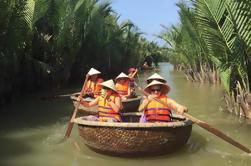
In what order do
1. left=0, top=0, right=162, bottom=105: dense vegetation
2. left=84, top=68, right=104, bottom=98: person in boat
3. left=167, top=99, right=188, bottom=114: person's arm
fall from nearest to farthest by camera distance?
left=167, top=99, right=188, bottom=114: person's arm, left=84, top=68, right=104, bottom=98: person in boat, left=0, top=0, right=162, bottom=105: dense vegetation

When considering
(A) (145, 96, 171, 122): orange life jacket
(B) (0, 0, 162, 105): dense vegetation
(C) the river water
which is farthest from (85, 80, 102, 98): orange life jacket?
(A) (145, 96, 171, 122): orange life jacket

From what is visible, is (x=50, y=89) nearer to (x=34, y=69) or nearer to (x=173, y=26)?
(x=34, y=69)

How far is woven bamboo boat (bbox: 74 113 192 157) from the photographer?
25.8 feet

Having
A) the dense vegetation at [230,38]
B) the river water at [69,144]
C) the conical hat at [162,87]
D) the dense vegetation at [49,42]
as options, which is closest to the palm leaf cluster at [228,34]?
the dense vegetation at [230,38]

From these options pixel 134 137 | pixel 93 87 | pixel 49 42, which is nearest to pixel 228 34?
pixel 93 87

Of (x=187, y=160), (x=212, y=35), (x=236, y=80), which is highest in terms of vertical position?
(x=212, y=35)

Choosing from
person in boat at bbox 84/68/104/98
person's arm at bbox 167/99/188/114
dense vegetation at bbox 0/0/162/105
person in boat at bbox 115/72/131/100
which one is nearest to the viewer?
person's arm at bbox 167/99/188/114

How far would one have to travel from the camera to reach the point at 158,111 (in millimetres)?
8391

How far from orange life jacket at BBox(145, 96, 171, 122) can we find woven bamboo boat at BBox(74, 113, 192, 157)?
0.38m

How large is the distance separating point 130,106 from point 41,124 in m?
2.50

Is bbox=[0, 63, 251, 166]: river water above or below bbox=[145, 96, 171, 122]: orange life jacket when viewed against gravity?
below

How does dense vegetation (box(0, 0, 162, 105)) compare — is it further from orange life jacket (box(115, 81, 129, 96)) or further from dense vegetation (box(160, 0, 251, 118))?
dense vegetation (box(160, 0, 251, 118))

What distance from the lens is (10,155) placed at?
855 cm

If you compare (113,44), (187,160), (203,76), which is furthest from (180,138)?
(113,44)
